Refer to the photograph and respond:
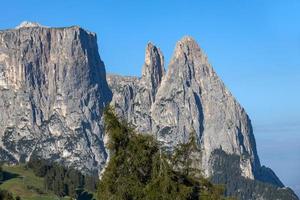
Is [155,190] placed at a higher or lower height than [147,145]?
lower

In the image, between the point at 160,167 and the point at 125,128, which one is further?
the point at 125,128

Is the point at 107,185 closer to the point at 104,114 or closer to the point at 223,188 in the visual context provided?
the point at 104,114

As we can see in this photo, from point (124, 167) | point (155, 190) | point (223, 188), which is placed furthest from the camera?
point (223, 188)

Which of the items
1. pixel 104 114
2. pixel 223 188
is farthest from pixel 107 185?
pixel 223 188

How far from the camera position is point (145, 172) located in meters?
50.4

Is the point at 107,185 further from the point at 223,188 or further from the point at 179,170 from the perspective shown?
the point at 223,188

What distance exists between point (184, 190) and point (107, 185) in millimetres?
5664

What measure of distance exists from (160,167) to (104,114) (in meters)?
5.74

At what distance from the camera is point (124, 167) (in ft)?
164

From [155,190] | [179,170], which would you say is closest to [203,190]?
[179,170]

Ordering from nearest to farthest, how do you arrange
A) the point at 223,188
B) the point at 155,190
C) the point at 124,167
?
the point at 155,190, the point at 124,167, the point at 223,188

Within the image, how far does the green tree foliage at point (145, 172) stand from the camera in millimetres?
47406

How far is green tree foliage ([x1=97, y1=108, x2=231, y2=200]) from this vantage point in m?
47.4

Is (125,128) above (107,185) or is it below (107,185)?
above
